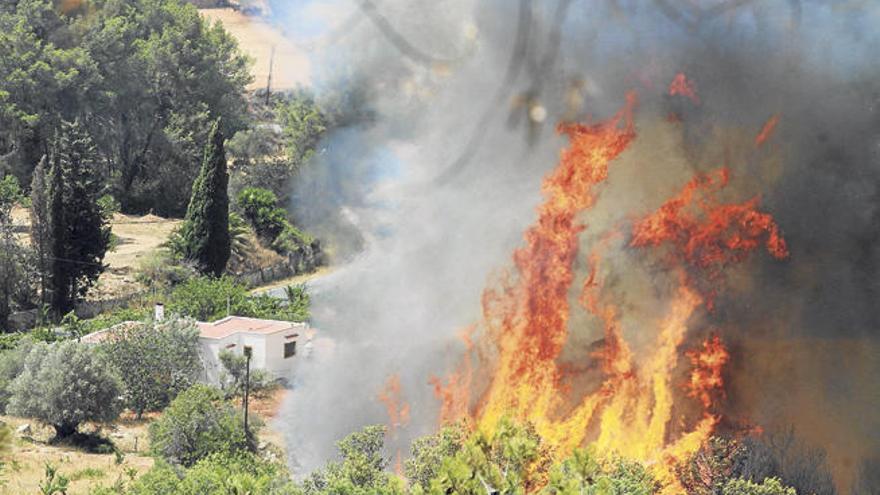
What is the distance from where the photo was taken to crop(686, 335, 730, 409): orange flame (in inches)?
1153

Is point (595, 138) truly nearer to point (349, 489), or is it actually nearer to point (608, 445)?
point (608, 445)

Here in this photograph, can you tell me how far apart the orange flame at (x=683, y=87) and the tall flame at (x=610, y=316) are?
0.05 meters

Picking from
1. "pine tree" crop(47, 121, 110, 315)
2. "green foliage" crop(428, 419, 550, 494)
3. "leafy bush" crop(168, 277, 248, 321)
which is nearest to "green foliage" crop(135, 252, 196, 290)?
"pine tree" crop(47, 121, 110, 315)

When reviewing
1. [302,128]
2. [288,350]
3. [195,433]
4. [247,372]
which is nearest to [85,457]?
[195,433]

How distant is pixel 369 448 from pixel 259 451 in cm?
667

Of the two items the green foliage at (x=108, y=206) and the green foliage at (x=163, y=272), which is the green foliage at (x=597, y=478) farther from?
the green foliage at (x=108, y=206)

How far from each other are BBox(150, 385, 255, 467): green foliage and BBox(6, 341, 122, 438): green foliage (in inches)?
142

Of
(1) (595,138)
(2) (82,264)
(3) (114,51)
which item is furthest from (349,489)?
(3) (114,51)

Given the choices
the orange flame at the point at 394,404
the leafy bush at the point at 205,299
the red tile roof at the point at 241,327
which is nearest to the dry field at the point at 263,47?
the leafy bush at the point at 205,299

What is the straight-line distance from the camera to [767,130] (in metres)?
29.4

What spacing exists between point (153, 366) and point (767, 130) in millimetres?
20501

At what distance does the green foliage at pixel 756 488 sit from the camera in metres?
27.2

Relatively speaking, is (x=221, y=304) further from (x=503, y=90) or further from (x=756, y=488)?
(x=756, y=488)

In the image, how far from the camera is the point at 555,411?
29.8 m
